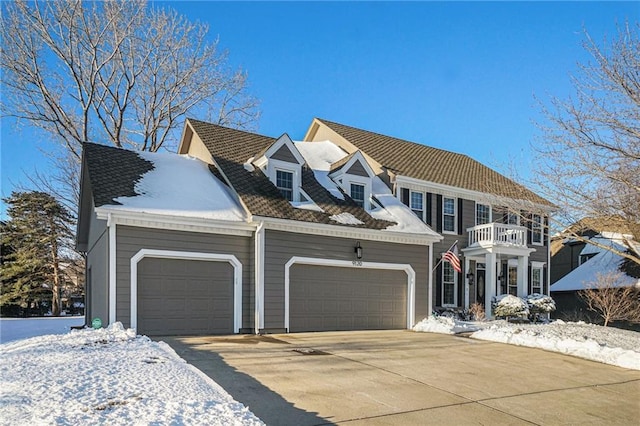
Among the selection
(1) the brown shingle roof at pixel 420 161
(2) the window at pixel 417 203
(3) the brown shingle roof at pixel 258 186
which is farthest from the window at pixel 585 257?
(3) the brown shingle roof at pixel 258 186

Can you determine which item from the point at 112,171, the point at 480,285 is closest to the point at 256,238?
the point at 112,171

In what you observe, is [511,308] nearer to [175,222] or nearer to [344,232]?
[344,232]

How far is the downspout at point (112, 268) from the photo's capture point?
1020 cm

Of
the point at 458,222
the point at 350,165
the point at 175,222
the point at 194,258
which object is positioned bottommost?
the point at 194,258

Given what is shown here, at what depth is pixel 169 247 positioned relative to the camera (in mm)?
11070

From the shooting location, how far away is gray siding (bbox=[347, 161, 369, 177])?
15.6 meters

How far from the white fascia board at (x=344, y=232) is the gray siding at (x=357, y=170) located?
8.55 ft

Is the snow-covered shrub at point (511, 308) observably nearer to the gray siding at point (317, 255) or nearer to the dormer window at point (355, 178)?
the gray siding at point (317, 255)

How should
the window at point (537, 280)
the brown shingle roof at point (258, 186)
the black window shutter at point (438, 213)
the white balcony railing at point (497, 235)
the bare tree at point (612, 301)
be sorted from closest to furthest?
the brown shingle roof at point (258, 186), the bare tree at point (612, 301), the white balcony railing at point (497, 235), the black window shutter at point (438, 213), the window at point (537, 280)

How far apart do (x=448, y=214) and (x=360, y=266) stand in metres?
6.91

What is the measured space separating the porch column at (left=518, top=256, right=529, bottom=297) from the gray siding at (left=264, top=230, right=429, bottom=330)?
6.55 m

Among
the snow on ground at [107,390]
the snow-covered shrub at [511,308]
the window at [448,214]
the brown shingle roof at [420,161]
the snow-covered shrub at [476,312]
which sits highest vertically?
the brown shingle roof at [420,161]

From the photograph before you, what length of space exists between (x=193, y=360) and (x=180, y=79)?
20.1m

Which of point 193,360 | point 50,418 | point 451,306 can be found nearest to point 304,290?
point 193,360
